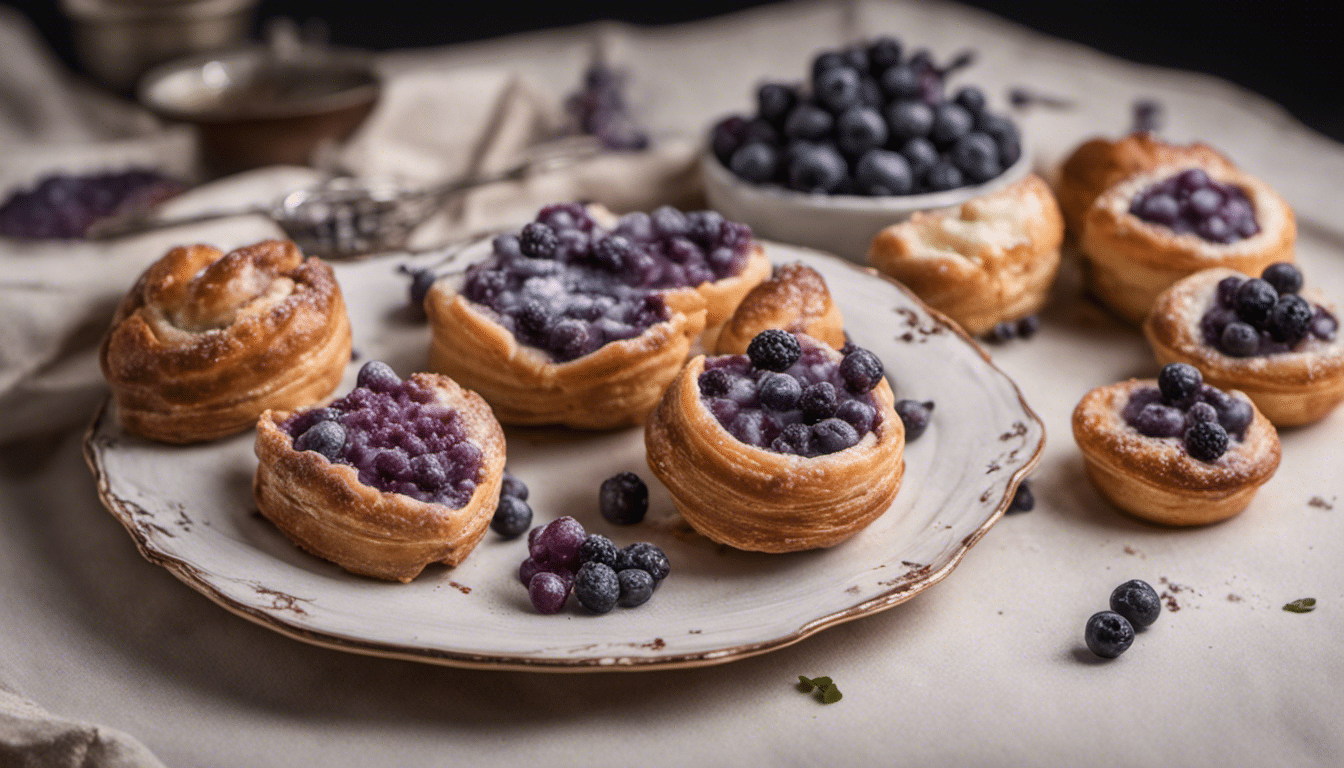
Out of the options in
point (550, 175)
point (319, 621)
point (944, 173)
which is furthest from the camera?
point (550, 175)

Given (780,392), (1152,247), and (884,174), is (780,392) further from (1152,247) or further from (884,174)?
(1152,247)

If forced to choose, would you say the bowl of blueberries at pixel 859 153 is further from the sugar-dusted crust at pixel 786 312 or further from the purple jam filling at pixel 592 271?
the sugar-dusted crust at pixel 786 312

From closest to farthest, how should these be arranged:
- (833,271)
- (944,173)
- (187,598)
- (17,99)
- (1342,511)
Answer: (187,598) < (1342,511) < (833,271) < (944,173) < (17,99)

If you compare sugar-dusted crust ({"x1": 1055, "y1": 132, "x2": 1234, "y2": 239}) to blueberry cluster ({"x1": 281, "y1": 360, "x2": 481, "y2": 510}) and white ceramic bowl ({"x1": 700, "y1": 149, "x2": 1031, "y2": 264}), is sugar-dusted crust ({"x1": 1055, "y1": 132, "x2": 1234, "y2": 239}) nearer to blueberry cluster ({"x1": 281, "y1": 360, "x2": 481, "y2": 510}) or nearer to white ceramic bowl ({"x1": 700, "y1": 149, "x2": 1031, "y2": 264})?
white ceramic bowl ({"x1": 700, "y1": 149, "x2": 1031, "y2": 264})

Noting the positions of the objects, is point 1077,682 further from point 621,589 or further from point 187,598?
point 187,598

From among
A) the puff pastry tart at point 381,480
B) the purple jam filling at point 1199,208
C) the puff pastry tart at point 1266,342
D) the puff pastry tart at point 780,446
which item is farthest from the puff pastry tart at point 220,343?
the purple jam filling at point 1199,208

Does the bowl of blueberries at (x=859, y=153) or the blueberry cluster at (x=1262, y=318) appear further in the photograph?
the bowl of blueberries at (x=859, y=153)

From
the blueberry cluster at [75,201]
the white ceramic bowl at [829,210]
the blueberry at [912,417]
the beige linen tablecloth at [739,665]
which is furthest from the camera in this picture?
the blueberry cluster at [75,201]

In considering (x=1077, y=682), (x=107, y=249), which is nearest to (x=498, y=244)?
(x=107, y=249)

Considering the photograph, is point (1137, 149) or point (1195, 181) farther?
point (1137, 149)
